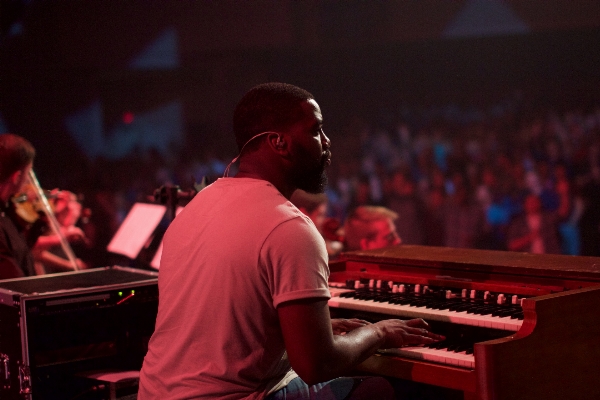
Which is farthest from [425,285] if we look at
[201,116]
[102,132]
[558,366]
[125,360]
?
[102,132]

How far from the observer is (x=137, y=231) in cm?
443

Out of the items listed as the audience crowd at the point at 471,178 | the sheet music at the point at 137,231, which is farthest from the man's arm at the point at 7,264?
the audience crowd at the point at 471,178

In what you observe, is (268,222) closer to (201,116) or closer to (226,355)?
(226,355)

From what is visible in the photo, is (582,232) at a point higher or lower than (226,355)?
higher

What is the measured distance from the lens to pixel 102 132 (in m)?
12.3

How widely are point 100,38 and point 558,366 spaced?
1135 cm

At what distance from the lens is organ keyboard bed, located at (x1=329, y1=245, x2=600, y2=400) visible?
7.38 feet

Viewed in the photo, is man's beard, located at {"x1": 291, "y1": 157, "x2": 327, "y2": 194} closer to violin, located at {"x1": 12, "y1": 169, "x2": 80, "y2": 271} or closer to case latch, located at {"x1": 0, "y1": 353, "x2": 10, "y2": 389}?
case latch, located at {"x1": 0, "y1": 353, "x2": 10, "y2": 389}

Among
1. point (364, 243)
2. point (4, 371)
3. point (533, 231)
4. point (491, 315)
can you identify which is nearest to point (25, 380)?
point (4, 371)

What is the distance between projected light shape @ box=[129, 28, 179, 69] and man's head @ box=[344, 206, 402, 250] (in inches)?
320

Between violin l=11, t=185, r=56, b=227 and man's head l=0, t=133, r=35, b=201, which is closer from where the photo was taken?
man's head l=0, t=133, r=35, b=201

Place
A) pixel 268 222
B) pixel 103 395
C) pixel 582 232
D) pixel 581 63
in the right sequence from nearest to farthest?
pixel 268 222 → pixel 103 395 → pixel 582 232 → pixel 581 63

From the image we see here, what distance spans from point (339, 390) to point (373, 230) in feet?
8.87

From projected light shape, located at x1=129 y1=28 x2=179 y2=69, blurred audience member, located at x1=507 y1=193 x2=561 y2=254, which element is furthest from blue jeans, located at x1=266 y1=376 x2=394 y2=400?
projected light shape, located at x1=129 y1=28 x2=179 y2=69
